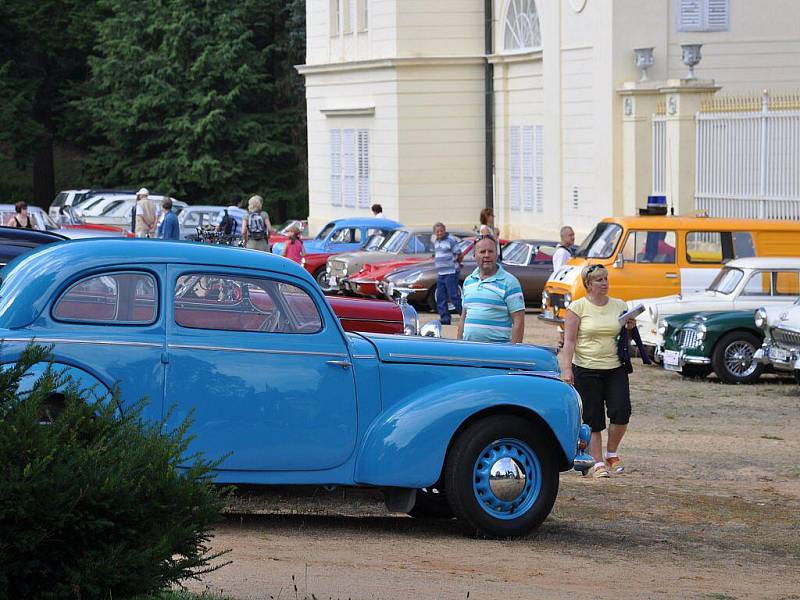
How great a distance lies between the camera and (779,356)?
17.4 m

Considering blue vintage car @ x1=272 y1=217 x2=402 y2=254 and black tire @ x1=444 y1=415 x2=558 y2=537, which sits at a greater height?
blue vintage car @ x1=272 y1=217 x2=402 y2=254

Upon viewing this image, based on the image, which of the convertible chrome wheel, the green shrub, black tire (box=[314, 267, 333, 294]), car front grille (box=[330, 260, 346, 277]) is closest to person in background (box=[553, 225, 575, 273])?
car front grille (box=[330, 260, 346, 277])

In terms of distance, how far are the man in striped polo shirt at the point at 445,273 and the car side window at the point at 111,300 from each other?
15270mm

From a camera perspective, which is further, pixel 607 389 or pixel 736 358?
pixel 736 358

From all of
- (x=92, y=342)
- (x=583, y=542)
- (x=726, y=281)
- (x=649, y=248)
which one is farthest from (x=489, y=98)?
(x=92, y=342)

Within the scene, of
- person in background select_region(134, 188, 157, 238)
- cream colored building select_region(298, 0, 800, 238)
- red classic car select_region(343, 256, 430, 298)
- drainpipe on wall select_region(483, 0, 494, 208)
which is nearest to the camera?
red classic car select_region(343, 256, 430, 298)

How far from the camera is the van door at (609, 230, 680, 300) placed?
21594 millimetres

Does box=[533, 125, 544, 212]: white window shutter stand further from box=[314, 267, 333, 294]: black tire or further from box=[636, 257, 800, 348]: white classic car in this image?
box=[636, 257, 800, 348]: white classic car

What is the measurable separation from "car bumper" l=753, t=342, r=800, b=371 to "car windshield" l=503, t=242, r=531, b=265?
356 inches

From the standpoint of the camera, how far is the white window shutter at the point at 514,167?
125ft

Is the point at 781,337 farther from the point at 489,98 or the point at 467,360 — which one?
the point at 489,98

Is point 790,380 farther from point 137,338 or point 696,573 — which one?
point 137,338

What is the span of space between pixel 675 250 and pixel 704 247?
1.39ft

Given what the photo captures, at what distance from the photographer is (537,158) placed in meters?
36.6
